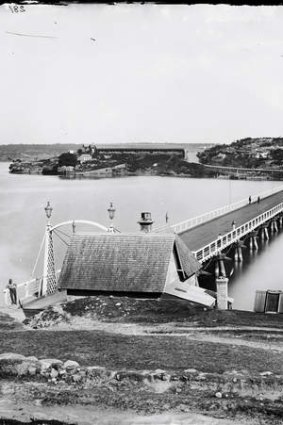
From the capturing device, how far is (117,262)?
23.9 m

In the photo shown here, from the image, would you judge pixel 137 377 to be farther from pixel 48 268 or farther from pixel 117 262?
pixel 48 268

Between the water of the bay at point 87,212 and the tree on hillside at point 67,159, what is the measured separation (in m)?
1.60

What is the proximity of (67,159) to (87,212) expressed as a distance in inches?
707

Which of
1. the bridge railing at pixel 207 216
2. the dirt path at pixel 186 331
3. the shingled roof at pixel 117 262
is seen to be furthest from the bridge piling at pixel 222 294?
the bridge railing at pixel 207 216

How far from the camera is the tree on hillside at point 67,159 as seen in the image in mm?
36844

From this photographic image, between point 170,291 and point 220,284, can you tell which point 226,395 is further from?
point 220,284

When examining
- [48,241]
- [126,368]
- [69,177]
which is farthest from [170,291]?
[69,177]

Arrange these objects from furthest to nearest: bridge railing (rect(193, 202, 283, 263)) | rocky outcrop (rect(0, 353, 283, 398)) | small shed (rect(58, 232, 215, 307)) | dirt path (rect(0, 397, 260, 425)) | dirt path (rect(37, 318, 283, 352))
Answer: bridge railing (rect(193, 202, 283, 263)), small shed (rect(58, 232, 215, 307)), dirt path (rect(37, 318, 283, 352)), rocky outcrop (rect(0, 353, 283, 398)), dirt path (rect(0, 397, 260, 425))

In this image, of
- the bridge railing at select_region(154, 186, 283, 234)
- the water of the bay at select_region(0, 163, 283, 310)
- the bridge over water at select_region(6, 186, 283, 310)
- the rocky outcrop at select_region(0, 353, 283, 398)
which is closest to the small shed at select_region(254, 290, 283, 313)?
the bridge over water at select_region(6, 186, 283, 310)

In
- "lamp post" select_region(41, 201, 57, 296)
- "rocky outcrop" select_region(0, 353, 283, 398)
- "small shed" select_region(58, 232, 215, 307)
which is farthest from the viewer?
"lamp post" select_region(41, 201, 57, 296)

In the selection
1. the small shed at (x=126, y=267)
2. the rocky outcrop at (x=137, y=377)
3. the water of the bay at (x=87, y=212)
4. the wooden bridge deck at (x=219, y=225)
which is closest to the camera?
the rocky outcrop at (x=137, y=377)

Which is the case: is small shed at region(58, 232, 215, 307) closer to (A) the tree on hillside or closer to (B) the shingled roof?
(B) the shingled roof

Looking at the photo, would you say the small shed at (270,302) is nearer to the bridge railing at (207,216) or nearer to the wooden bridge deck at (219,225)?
the bridge railing at (207,216)

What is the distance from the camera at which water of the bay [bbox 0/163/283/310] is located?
127 feet
